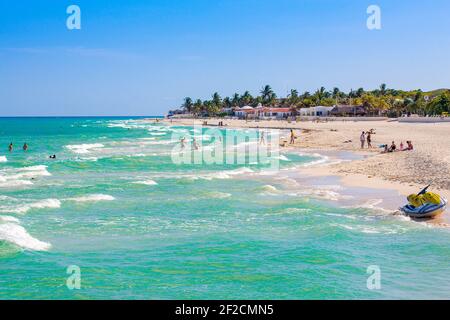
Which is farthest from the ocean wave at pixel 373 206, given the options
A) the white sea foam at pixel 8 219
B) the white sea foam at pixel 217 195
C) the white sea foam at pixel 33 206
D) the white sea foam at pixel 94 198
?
the white sea foam at pixel 8 219

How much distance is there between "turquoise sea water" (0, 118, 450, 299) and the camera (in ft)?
32.4

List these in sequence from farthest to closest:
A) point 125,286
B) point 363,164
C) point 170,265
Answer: point 363,164 < point 170,265 < point 125,286

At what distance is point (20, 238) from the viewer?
13.5 meters

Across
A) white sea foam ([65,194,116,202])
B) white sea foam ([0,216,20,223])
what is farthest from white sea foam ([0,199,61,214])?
white sea foam ([0,216,20,223])

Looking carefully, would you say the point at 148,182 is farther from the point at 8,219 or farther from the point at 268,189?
the point at 8,219

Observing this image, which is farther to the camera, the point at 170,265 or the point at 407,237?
the point at 407,237

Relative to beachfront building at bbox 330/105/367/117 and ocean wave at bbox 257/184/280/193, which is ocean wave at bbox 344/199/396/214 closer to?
ocean wave at bbox 257/184/280/193

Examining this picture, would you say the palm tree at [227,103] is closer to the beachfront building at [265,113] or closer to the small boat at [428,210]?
the beachfront building at [265,113]

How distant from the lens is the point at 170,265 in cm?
1127

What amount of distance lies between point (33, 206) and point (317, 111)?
3793 inches
